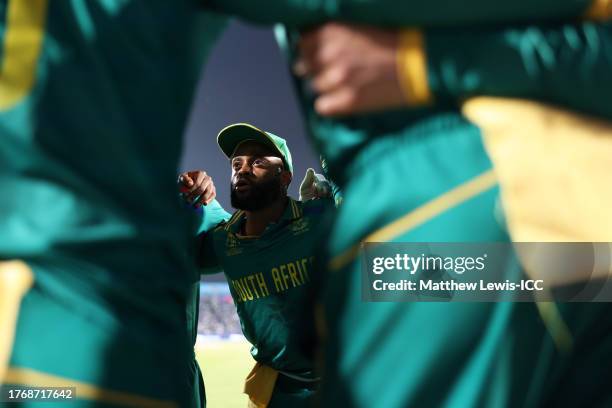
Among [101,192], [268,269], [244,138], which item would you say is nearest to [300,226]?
[268,269]

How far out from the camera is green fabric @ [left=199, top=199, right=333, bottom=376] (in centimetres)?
173

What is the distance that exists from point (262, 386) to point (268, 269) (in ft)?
1.23

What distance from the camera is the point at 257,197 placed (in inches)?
79.1

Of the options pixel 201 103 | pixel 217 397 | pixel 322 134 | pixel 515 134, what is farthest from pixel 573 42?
pixel 201 103

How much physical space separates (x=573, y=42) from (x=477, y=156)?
122 mm

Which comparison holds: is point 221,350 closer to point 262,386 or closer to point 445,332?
point 262,386

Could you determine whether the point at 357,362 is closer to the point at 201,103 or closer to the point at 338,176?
the point at 338,176

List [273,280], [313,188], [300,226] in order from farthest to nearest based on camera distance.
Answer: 1. [313,188]
2. [300,226]
3. [273,280]

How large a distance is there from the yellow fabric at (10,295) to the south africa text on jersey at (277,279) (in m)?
1.25

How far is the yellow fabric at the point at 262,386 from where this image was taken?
5.91 feet

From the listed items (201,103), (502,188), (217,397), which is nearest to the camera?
(502,188)

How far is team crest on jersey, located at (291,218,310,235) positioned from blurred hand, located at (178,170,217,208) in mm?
314

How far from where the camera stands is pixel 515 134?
0.48 meters

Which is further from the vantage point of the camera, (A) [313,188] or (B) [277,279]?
(A) [313,188]
